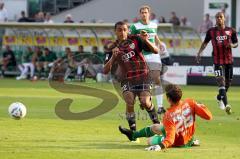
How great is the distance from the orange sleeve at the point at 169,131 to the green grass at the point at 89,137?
0.52 ft

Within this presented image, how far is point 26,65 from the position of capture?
3984 cm

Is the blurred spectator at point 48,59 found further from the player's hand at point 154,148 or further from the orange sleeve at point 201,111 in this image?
the player's hand at point 154,148

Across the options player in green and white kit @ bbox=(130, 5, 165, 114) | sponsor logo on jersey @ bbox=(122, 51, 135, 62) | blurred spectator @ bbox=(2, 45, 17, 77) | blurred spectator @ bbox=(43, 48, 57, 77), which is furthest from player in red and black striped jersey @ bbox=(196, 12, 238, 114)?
blurred spectator @ bbox=(2, 45, 17, 77)

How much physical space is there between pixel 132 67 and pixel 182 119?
2.21m

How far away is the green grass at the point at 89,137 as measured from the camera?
40.9 ft

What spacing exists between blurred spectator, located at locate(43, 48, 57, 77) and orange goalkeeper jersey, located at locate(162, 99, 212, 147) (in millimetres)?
26432

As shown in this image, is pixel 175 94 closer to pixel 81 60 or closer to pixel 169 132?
pixel 169 132

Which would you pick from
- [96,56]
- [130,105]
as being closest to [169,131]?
[130,105]

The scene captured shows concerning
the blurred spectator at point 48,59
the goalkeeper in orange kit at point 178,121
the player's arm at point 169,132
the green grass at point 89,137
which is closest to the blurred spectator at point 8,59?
the blurred spectator at point 48,59

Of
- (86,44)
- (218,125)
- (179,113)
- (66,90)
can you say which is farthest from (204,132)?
(86,44)

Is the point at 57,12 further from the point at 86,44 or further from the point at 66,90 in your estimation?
the point at 66,90

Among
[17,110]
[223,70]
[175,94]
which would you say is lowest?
[223,70]

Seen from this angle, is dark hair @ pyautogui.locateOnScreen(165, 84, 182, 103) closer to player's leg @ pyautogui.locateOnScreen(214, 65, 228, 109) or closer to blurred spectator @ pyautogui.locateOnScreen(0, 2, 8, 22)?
player's leg @ pyautogui.locateOnScreen(214, 65, 228, 109)

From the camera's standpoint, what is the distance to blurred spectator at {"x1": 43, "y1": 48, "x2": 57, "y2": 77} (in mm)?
39406
